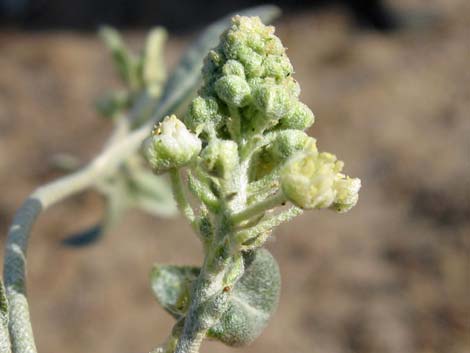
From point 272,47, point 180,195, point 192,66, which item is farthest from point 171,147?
point 192,66

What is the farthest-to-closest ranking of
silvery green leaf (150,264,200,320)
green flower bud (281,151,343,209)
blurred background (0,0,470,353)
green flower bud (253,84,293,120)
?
blurred background (0,0,470,353) < silvery green leaf (150,264,200,320) < green flower bud (253,84,293,120) < green flower bud (281,151,343,209)

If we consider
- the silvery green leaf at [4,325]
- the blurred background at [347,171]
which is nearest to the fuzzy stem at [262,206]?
the silvery green leaf at [4,325]

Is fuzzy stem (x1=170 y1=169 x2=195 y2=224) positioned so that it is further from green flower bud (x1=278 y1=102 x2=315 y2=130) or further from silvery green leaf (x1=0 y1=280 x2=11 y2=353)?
silvery green leaf (x1=0 y1=280 x2=11 y2=353)

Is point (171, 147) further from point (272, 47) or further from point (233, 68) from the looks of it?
point (272, 47)

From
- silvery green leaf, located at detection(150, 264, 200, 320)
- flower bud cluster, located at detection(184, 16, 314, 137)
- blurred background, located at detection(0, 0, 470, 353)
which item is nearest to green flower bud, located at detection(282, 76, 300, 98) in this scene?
flower bud cluster, located at detection(184, 16, 314, 137)

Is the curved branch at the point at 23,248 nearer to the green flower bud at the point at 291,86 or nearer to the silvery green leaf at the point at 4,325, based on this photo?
the silvery green leaf at the point at 4,325

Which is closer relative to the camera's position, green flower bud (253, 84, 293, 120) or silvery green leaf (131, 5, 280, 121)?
green flower bud (253, 84, 293, 120)

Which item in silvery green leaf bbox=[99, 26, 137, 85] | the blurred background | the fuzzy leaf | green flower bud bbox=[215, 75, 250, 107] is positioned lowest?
the blurred background

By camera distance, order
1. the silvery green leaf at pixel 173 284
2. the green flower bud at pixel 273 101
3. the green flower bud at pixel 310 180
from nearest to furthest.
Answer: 1. the green flower bud at pixel 310 180
2. the green flower bud at pixel 273 101
3. the silvery green leaf at pixel 173 284
